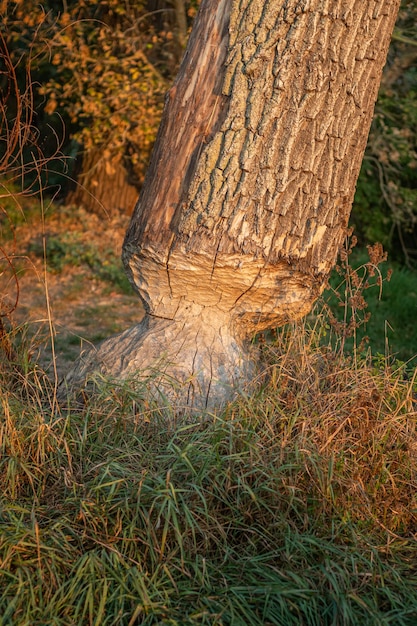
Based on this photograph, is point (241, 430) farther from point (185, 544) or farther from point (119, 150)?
point (119, 150)

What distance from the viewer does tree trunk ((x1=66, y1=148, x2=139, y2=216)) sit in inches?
361

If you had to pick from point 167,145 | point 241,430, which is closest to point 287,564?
point 241,430

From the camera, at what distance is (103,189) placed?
932 centimetres

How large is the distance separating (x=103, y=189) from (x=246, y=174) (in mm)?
5863

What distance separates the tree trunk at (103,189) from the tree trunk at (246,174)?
209 inches

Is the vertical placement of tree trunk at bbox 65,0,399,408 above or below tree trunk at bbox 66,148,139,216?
above

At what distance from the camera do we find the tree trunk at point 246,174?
3.66m

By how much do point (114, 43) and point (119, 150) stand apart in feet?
3.89

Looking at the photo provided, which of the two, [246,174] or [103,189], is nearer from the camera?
[246,174]

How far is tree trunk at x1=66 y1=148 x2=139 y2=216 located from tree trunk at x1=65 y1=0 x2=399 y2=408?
5.30 m

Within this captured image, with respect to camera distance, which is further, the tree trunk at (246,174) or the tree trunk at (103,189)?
the tree trunk at (103,189)

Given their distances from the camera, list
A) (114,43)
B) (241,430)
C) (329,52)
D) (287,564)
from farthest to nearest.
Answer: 1. (114,43)
2. (329,52)
3. (241,430)
4. (287,564)

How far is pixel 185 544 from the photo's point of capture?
2873 millimetres

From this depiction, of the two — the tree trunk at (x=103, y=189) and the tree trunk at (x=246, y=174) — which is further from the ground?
the tree trunk at (x=246, y=174)
